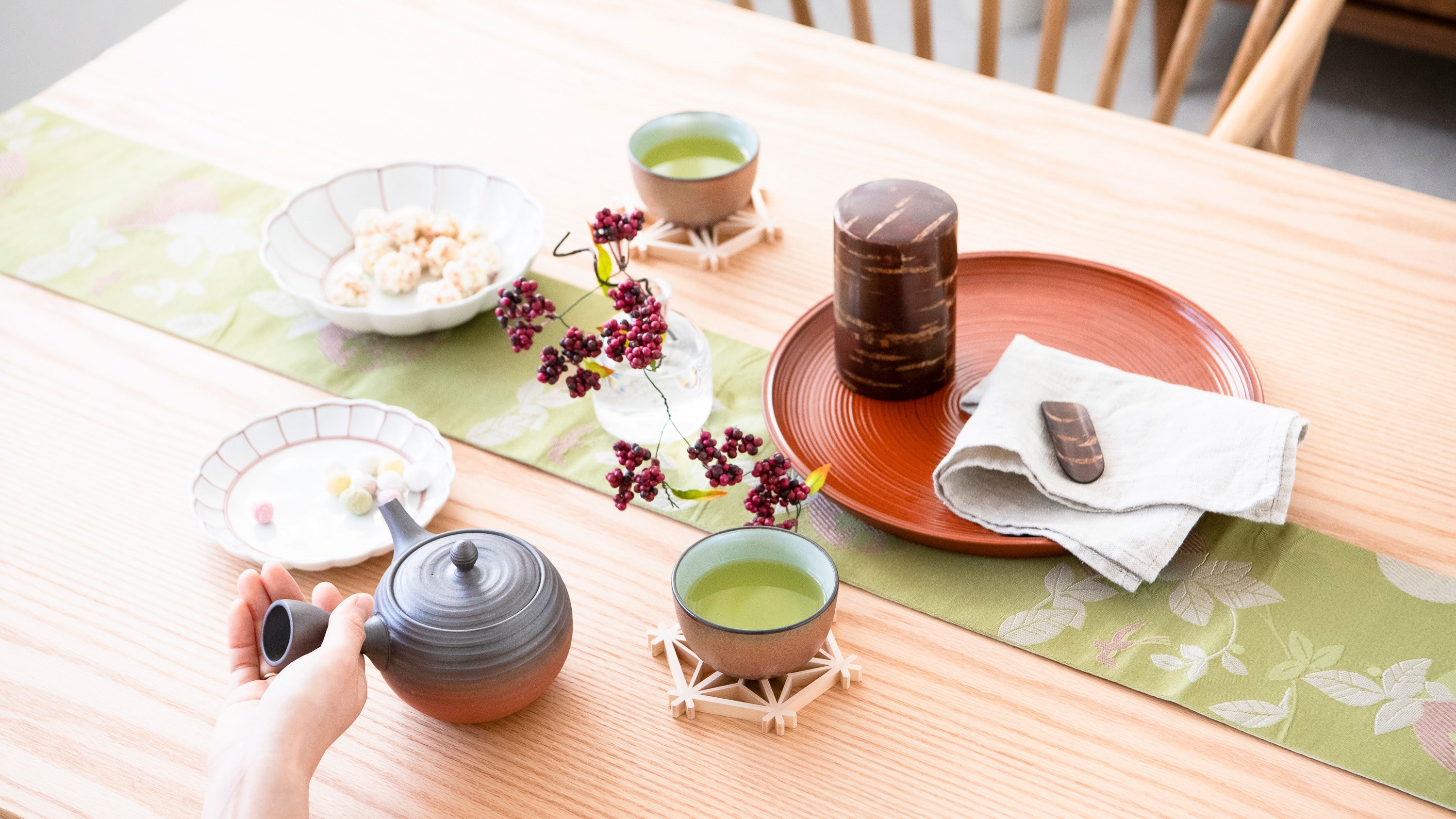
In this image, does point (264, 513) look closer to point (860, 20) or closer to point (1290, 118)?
point (860, 20)

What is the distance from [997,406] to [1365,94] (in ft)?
8.26

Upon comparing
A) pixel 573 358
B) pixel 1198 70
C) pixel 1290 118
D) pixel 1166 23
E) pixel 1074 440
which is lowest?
pixel 1198 70

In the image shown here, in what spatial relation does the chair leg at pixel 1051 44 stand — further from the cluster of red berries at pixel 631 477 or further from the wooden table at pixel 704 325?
the cluster of red berries at pixel 631 477

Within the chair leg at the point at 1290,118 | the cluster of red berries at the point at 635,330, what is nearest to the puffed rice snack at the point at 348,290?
the cluster of red berries at the point at 635,330

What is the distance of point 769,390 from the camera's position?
3.22 ft

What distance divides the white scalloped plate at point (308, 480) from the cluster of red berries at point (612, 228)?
0.71 ft

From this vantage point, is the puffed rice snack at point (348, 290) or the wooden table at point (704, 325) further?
the puffed rice snack at point (348, 290)

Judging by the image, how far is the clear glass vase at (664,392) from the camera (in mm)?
945

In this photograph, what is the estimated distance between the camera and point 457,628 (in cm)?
70

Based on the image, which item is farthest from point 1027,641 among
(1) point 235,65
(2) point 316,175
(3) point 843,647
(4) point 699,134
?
(1) point 235,65

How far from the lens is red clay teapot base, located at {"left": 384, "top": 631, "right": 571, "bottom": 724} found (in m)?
0.71

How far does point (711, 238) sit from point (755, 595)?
504 millimetres

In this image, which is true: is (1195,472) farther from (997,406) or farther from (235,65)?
(235,65)

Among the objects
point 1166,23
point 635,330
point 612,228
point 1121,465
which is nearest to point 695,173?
point 612,228
